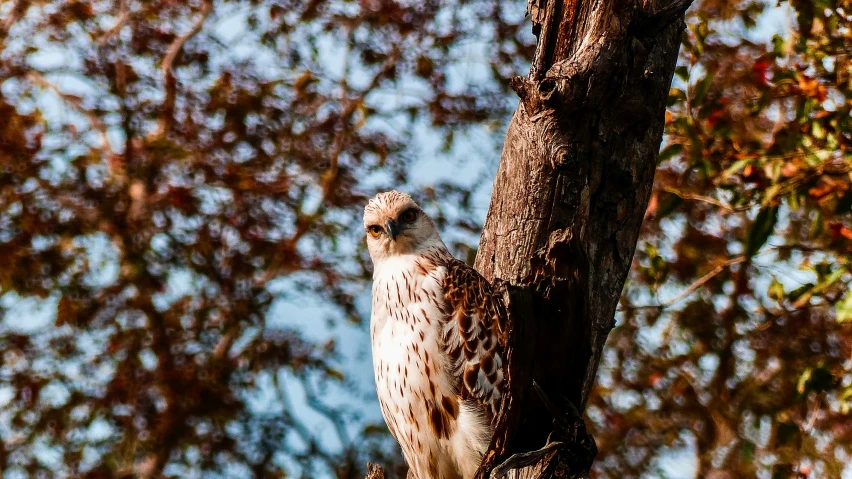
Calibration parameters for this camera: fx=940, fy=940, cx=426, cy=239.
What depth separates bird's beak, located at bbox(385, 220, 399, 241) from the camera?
3.95m

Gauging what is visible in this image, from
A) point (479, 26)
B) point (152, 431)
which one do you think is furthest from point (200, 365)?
point (479, 26)

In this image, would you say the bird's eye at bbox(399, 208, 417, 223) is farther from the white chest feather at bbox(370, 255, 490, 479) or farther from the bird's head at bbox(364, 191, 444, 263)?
the white chest feather at bbox(370, 255, 490, 479)

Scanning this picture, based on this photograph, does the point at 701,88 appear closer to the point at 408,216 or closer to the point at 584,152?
the point at 408,216

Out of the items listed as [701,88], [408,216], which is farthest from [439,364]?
[701,88]

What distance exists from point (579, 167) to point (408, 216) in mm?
1393

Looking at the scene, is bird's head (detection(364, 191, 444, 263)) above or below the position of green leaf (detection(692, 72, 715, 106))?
below

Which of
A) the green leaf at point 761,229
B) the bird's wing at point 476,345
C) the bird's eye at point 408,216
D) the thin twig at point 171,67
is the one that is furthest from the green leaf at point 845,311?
the thin twig at point 171,67

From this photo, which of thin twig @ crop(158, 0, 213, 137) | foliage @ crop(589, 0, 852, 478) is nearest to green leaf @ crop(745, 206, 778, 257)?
foliage @ crop(589, 0, 852, 478)

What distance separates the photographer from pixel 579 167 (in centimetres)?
280

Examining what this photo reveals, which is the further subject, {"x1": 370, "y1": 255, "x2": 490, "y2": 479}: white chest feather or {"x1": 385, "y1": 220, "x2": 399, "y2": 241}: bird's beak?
{"x1": 385, "y1": 220, "x2": 399, "y2": 241}: bird's beak

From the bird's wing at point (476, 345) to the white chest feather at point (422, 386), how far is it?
4 centimetres

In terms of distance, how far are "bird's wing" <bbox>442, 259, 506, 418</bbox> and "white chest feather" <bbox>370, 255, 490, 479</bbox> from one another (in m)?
0.04

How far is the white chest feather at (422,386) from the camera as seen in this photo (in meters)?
3.24

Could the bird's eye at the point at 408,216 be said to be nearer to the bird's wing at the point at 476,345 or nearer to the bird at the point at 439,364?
the bird at the point at 439,364
